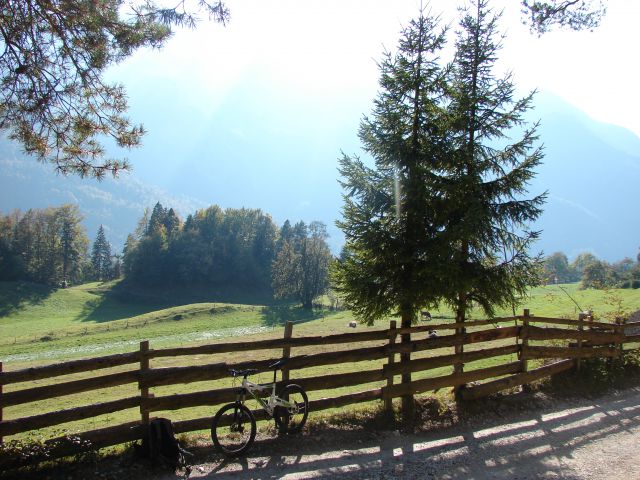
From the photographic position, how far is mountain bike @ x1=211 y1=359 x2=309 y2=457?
7906 mm

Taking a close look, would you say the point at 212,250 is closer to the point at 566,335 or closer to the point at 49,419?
the point at 566,335

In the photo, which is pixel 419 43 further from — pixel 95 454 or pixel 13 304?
pixel 13 304

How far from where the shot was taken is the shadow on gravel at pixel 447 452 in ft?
24.6

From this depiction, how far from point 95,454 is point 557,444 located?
841cm

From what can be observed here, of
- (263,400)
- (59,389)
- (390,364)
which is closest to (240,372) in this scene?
(263,400)

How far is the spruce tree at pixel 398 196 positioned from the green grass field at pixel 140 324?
4.77 meters

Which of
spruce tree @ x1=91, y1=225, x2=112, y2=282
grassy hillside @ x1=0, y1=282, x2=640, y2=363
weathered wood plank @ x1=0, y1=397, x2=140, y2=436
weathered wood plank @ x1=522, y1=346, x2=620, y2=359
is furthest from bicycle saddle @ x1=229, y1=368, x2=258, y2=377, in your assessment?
spruce tree @ x1=91, y1=225, x2=112, y2=282

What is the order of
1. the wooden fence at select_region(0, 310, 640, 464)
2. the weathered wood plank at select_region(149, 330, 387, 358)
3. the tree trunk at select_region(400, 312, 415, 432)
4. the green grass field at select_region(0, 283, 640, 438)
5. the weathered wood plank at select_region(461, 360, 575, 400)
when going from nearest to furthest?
the wooden fence at select_region(0, 310, 640, 464), the weathered wood plank at select_region(149, 330, 387, 358), the tree trunk at select_region(400, 312, 415, 432), the weathered wood plank at select_region(461, 360, 575, 400), the green grass field at select_region(0, 283, 640, 438)

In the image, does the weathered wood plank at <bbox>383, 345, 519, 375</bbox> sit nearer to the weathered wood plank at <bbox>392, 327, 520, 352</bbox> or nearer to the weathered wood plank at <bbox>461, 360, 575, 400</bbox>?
the weathered wood plank at <bbox>392, 327, 520, 352</bbox>

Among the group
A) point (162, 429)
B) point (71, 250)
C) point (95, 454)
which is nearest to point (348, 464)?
point (162, 429)

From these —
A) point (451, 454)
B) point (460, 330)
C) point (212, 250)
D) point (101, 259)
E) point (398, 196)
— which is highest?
point (101, 259)

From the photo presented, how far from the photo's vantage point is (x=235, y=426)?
26.2 ft

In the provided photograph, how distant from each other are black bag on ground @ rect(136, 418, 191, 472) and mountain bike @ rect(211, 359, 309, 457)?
0.61 metres

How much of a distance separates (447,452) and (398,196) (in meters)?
5.44
